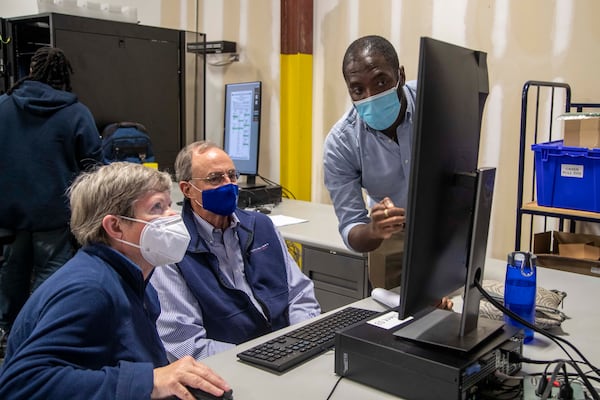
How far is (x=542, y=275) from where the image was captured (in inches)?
75.5

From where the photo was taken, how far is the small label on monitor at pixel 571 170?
256 cm

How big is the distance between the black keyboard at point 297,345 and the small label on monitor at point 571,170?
1546mm

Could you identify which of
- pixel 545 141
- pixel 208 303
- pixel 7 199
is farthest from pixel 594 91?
pixel 7 199

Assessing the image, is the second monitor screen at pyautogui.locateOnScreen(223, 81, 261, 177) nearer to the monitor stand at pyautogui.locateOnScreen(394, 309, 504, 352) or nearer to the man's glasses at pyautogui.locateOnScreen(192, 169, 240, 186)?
the man's glasses at pyautogui.locateOnScreen(192, 169, 240, 186)

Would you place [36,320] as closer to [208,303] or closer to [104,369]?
[104,369]

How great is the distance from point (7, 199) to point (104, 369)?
6.94ft

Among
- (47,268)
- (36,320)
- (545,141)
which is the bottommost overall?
(47,268)

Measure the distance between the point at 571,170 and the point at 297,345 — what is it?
181cm

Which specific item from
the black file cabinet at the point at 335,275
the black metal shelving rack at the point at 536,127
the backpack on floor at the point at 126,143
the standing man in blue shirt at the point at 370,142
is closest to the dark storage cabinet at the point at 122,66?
the backpack on floor at the point at 126,143

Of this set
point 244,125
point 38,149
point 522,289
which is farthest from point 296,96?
point 522,289

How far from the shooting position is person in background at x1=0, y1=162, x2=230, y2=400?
1001 millimetres

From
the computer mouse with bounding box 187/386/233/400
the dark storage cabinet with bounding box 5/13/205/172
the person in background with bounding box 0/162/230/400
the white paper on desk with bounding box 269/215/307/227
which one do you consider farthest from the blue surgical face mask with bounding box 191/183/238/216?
the dark storage cabinet with bounding box 5/13/205/172

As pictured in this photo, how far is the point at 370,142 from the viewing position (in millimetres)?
1892

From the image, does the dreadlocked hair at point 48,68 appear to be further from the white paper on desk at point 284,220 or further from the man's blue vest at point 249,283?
the man's blue vest at point 249,283
